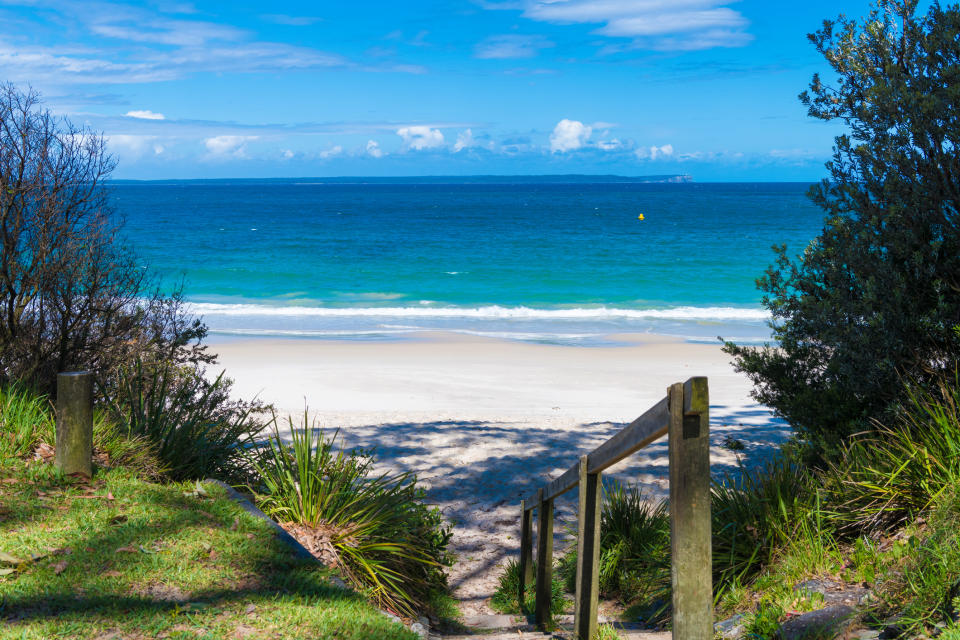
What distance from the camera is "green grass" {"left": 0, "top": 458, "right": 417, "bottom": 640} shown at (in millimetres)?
3176

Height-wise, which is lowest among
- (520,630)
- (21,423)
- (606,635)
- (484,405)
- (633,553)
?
(520,630)

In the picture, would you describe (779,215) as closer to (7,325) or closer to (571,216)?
(571,216)

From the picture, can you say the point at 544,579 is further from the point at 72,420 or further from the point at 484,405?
the point at 484,405

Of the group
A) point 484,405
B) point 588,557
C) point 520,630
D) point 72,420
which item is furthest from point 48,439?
point 484,405

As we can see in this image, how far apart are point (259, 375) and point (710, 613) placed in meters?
13.5

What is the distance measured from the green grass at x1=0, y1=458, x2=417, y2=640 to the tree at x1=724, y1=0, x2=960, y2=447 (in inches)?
148

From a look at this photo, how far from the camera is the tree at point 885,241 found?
5.05 meters

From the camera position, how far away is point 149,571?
3645mm

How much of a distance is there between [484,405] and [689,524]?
1027 cm

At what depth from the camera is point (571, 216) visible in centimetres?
8000

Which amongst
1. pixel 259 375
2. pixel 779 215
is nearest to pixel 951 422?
pixel 259 375

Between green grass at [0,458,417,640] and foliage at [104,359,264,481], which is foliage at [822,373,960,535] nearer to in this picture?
green grass at [0,458,417,640]

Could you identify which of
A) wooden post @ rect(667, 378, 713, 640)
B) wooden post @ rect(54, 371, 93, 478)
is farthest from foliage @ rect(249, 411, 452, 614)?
wooden post @ rect(667, 378, 713, 640)

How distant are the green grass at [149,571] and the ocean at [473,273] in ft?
13.3
